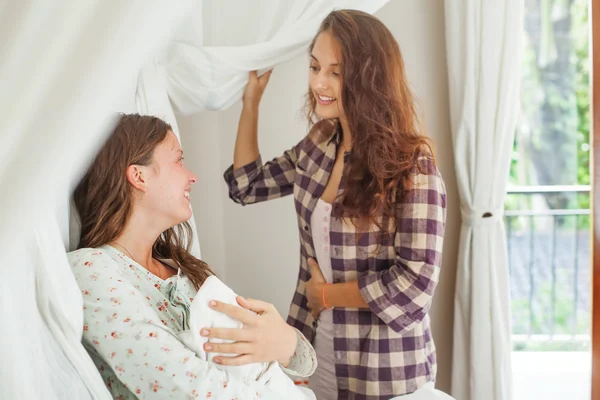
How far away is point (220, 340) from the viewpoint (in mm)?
1085

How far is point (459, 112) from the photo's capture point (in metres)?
2.29

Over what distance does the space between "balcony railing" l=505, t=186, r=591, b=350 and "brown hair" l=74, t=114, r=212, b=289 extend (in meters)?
1.82

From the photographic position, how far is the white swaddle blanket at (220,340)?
3.43 ft

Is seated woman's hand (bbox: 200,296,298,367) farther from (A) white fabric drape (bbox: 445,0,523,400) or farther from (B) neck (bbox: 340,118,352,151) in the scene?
(A) white fabric drape (bbox: 445,0,523,400)

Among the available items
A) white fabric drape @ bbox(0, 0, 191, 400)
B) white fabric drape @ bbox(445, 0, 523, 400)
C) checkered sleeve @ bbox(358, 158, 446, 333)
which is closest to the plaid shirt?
checkered sleeve @ bbox(358, 158, 446, 333)

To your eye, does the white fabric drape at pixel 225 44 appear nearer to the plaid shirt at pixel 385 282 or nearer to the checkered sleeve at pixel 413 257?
the plaid shirt at pixel 385 282

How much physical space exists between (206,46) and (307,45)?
0.90ft

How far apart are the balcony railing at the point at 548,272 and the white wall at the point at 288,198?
1.30 ft

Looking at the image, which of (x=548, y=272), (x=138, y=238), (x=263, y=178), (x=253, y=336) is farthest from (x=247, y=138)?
(x=548, y=272)

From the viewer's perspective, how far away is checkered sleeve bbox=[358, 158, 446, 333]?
1557 mm

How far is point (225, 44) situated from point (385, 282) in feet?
2.34

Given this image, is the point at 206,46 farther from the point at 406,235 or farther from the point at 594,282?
the point at 594,282

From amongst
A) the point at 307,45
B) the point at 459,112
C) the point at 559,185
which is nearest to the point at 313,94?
the point at 307,45

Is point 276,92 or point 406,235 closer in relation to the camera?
point 406,235
